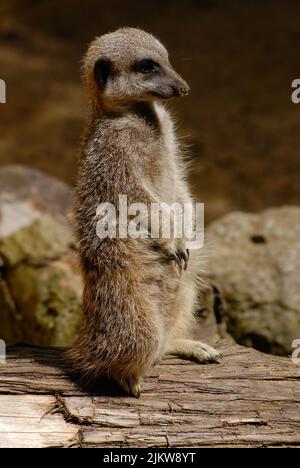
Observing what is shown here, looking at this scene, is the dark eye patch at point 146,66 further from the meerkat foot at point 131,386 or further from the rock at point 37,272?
the rock at point 37,272

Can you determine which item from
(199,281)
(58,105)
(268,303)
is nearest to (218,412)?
(199,281)

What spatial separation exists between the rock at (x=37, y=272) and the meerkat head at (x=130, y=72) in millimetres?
1435

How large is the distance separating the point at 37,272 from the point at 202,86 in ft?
13.6

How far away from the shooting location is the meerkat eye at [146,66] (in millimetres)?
2945

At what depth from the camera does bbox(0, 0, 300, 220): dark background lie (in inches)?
261

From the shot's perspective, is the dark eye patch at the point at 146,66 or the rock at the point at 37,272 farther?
the rock at the point at 37,272

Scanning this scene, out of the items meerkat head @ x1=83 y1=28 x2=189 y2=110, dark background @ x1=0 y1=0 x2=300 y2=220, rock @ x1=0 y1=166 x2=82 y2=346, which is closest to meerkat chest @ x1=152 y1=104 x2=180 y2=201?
meerkat head @ x1=83 y1=28 x2=189 y2=110

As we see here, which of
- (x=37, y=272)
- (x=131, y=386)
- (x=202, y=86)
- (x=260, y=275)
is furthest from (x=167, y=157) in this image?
(x=202, y=86)

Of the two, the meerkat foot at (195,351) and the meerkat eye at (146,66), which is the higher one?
the meerkat eye at (146,66)

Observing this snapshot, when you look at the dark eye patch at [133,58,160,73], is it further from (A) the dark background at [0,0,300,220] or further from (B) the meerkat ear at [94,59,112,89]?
(A) the dark background at [0,0,300,220]

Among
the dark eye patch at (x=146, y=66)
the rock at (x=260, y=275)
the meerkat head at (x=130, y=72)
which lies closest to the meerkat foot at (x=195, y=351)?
the rock at (x=260, y=275)

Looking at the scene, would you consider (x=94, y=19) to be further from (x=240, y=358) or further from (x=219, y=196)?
(x=240, y=358)

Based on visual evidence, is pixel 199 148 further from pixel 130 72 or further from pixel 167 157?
pixel 130 72

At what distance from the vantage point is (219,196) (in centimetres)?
637
